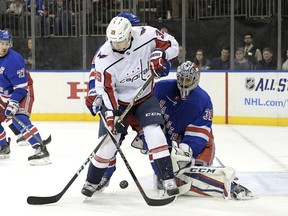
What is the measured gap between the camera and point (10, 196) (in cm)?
388

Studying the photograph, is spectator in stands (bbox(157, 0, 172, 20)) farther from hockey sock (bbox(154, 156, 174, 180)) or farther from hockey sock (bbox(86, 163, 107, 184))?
hockey sock (bbox(154, 156, 174, 180))

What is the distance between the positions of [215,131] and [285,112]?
3.21 ft

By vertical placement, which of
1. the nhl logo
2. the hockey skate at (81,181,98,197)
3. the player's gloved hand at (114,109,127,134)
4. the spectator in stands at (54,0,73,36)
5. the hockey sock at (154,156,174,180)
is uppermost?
the spectator in stands at (54,0,73,36)

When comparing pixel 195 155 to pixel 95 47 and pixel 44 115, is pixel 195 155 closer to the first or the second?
pixel 44 115

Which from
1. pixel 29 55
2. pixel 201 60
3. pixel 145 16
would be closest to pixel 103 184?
pixel 201 60

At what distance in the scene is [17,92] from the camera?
509cm

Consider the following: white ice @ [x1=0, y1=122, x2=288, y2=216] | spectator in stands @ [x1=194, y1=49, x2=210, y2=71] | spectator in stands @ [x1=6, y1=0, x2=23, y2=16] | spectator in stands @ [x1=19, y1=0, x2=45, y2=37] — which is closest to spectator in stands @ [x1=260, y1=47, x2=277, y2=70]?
spectator in stands @ [x1=194, y1=49, x2=210, y2=71]

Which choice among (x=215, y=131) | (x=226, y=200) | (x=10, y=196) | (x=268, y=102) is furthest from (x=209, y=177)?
(x=268, y=102)

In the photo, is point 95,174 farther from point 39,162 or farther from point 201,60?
point 201,60

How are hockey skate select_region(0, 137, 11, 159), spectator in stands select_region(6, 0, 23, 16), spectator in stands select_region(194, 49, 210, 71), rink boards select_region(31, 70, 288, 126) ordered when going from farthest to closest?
spectator in stands select_region(6, 0, 23, 16) < spectator in stands select_region(194, 49, 210, 71) < rink boards select_region(31, 70, 288, 126) < hockey skate select_region(0, 137, 11, 159)

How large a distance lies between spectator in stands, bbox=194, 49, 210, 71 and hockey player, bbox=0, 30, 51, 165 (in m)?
3.65

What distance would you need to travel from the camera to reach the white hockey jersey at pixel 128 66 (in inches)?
141

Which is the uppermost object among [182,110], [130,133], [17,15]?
[17,15]

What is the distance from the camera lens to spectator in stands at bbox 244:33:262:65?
27.5 feet
